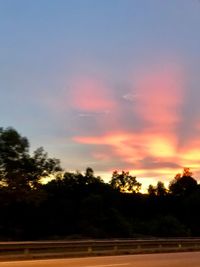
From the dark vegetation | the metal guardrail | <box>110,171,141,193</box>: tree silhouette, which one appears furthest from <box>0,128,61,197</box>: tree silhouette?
<box>110,171,141,193</box>: tree silhouette

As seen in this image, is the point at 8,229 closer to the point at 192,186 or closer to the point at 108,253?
the point at 108,253

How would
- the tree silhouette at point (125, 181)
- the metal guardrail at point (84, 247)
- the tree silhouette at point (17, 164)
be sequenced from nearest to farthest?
the metal guardrail at point (84, 247)
the tree silhouette at point (17, 164)
the tree silhouette at point (125, 181)

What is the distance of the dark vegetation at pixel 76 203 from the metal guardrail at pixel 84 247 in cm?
1100

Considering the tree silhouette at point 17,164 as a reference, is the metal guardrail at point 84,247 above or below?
below

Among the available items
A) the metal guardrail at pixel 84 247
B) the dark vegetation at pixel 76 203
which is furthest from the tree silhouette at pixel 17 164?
the metal guardrail at pixel 84 247

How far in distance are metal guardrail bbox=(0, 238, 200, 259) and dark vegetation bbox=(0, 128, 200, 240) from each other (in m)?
11.0

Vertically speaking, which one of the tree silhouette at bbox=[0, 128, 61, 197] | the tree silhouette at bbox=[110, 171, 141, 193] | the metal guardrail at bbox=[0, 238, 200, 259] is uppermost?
the tree silhouette at bbox=[110, 171, 141, 193]

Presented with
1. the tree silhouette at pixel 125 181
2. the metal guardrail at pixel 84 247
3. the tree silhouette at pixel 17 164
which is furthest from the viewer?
the tree silhouette at pixel 125 181

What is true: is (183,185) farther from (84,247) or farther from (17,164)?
(84,247)

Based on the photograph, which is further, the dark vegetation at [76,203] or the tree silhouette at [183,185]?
the tree silhouette at [183,185]

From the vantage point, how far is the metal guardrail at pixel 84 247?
25292mm

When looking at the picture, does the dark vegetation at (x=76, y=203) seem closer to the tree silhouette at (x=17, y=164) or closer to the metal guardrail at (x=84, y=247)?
the tree silhouette at (x=17, y=164)

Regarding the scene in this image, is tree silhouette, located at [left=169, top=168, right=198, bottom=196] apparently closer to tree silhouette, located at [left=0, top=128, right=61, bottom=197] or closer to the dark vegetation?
the dark vegetation

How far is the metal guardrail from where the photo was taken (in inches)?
996
